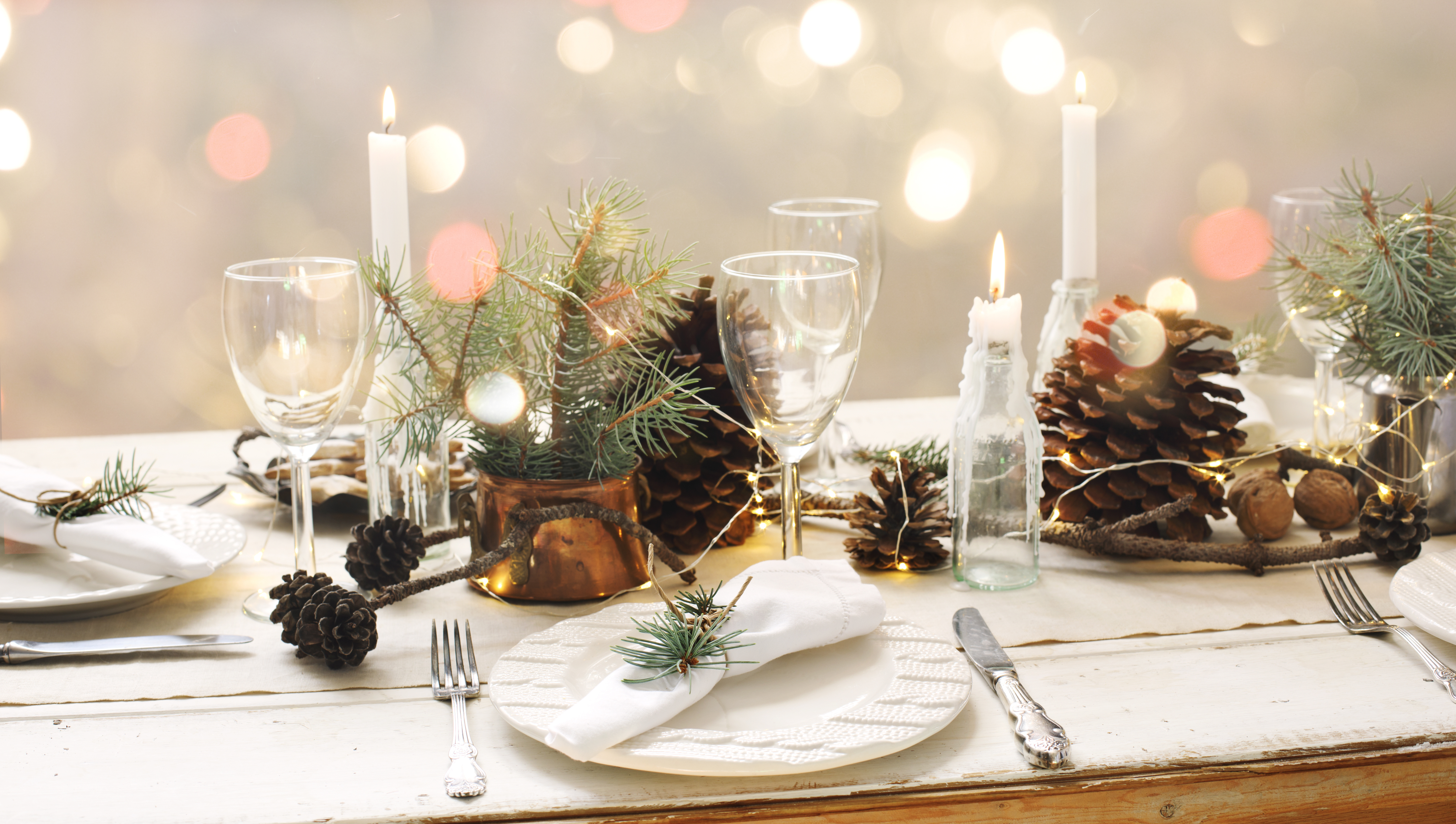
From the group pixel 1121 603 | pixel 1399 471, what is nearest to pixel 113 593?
pixel 1121 603

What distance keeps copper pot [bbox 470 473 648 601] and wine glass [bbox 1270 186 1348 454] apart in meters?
0.60

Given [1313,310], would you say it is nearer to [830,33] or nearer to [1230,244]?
[830,33]

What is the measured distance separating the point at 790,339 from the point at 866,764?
23 cm

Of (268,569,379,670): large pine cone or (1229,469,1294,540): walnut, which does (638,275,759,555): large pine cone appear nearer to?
(268,569,379,670): large pine cone

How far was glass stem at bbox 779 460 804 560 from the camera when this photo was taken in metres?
0.69

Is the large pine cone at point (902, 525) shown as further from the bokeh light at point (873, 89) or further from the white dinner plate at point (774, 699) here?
the bokeh light at point (873, 89)

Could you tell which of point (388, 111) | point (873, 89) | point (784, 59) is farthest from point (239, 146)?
point (388, 111)

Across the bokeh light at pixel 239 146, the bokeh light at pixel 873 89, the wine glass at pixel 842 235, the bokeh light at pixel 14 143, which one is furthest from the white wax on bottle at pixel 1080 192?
the bokeh light at pixel 14 143

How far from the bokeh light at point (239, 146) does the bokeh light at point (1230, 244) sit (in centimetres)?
A: 188

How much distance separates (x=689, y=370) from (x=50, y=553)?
1.47 ft

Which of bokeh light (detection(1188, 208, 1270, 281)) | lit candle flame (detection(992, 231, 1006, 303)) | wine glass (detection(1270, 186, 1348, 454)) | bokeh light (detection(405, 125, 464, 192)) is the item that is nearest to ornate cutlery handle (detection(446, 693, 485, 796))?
lit candle flame (detection(992, 231, 1006, 303))

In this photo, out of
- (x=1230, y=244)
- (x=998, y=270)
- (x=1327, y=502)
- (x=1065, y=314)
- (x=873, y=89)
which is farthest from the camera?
(x=1230, y=244)

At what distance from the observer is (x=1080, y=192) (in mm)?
918

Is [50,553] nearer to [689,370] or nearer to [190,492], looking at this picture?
[190,492]
